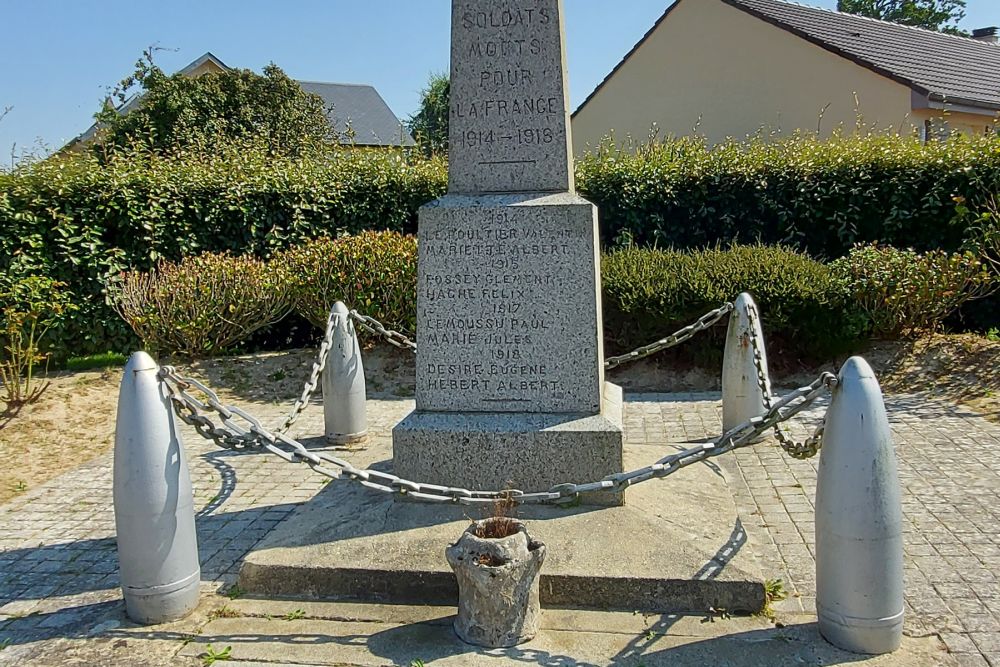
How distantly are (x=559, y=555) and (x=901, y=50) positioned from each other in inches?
769

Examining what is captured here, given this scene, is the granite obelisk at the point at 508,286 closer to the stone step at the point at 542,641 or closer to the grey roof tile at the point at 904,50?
the stone step at the point at 542,641

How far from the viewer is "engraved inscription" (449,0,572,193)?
414 centimetres

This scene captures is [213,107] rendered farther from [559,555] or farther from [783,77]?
[559,555]

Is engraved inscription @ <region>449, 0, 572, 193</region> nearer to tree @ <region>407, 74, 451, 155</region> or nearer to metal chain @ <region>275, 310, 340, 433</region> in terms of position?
metal chain @ <region>275, 310, 340, 433</region>

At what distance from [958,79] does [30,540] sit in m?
19.8

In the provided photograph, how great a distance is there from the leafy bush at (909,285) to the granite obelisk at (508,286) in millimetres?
5237

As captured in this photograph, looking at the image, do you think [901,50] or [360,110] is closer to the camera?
[901,50]

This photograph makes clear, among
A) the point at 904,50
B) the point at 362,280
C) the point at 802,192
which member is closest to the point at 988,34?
the point at 904,50

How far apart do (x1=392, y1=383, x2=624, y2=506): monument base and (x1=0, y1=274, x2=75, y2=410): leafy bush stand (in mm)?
5175

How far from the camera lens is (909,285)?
8.16m

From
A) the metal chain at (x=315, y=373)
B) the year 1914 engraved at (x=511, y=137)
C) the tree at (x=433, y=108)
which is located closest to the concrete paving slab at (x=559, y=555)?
the metal chain at (x=315, y=373)

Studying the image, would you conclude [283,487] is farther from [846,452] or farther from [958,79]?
[958,79]

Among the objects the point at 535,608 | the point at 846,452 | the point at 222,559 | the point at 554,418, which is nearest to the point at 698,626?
the point at 535,608

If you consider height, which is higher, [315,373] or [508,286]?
[508,286]
